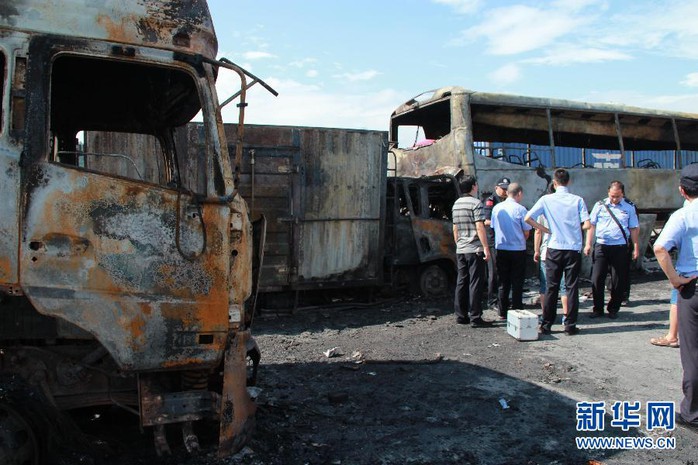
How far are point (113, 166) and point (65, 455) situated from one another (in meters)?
4.79

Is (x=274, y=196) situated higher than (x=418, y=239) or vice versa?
(x=274, y=196)

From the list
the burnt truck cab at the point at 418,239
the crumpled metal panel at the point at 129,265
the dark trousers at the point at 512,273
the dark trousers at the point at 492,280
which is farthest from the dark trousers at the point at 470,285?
the crumpled metal panel at the point at 129,265

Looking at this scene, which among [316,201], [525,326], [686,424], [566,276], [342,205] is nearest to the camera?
[686,424]

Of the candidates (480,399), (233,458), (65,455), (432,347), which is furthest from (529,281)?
(65,455)

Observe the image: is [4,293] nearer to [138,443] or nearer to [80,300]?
[80,300]

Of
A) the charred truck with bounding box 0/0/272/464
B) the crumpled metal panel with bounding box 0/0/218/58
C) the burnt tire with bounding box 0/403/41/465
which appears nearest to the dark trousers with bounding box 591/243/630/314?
the charred truck with bounding box 0/0/272/464

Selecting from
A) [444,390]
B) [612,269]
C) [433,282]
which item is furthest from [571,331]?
[433,282]

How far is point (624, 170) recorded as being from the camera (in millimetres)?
11344

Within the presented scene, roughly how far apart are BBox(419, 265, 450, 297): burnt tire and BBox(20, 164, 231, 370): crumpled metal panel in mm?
6192

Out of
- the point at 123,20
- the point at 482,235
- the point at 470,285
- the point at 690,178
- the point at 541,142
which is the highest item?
the point at 541,142

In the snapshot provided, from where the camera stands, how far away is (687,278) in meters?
3.95

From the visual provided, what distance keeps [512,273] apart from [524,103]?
15.2 feet

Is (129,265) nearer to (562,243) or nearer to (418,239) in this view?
(562,243)

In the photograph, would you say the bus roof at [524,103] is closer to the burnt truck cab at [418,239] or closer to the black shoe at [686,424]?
the burnt truck cab at [418,239]
